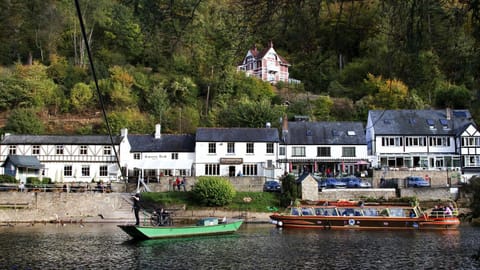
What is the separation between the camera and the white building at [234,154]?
50.2 meters

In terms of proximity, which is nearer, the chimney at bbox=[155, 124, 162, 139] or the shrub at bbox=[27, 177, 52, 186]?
the shrub at bbox=[27, 177, 52, 186]

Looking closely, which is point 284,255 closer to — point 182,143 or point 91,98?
point 182,143

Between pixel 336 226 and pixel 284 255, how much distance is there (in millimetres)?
13005

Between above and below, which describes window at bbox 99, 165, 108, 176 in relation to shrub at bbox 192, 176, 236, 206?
above

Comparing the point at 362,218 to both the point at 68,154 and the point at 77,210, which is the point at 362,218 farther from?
the point at 68,154

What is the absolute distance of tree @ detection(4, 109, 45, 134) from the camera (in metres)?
55.5

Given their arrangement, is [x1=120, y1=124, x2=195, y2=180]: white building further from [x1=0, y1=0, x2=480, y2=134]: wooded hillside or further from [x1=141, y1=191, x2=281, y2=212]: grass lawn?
[x1=141, y1=191, x2=281, y2=212]: grass lawn

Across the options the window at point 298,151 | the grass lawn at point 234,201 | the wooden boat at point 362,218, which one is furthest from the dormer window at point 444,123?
→ the grass lawn at point 234,201

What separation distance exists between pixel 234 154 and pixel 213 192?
10821mm

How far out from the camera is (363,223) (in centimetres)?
3534

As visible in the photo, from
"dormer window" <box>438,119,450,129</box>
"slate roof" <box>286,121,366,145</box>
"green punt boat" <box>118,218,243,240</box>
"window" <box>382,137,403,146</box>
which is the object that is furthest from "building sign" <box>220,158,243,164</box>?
"dormer window" <box>438,119,450,129</box>

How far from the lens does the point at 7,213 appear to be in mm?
39094

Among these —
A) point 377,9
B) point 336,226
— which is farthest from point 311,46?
point 336,226

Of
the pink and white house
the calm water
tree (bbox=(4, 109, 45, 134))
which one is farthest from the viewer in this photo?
the pink and white house
